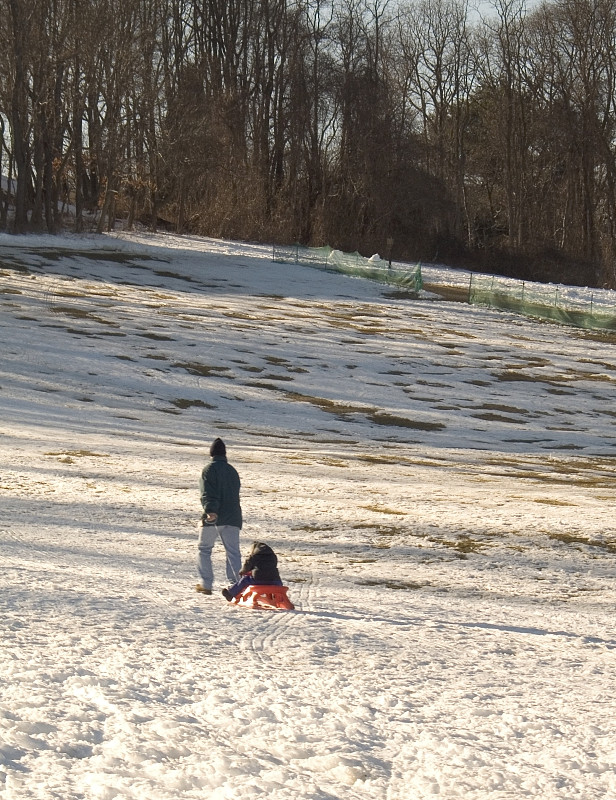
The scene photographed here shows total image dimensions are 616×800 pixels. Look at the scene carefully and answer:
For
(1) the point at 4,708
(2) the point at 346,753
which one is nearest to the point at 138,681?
(1) the point at 4,708

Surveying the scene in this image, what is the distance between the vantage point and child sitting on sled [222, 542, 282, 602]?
654 centimetres

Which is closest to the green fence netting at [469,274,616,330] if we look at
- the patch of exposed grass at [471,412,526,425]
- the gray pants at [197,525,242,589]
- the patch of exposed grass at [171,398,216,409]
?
the patch of exposed grass at [471,412,526,425]

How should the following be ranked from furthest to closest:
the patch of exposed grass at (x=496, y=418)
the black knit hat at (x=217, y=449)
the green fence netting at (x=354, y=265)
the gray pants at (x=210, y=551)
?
the green fence netting at (x=354, y=265) < the patch of exposed grass at (x=496, y=418) < the black knit hat at (x=217, y=449) < the gray pants at (x=210, y=551)

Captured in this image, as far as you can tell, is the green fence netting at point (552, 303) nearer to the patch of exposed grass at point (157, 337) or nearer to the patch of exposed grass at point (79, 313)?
the patch of exposed grass at point (157, 337)

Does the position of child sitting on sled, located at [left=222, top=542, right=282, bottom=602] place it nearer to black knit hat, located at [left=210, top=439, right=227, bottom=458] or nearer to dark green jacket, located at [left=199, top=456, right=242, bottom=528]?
dark green jacket, located at [left=199, top=456, right=242, bottom=528]

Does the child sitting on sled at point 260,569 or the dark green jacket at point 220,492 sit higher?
the dark green jacket at point 220,492

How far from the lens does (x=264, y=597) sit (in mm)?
6602

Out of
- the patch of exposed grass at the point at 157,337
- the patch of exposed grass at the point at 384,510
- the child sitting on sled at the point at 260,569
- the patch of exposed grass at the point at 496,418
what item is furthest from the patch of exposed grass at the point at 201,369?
the child sitting on sled at the point at 260,569

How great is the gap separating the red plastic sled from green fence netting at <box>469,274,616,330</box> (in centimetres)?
2921

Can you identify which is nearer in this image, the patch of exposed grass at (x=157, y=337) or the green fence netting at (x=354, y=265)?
the patch of exposed grass at (x=157, y=337)

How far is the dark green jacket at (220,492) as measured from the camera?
7.12 metres

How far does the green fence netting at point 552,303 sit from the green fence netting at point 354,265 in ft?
8.88

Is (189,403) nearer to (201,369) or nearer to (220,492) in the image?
(201,369)

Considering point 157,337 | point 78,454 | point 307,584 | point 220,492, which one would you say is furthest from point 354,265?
point 220,492
